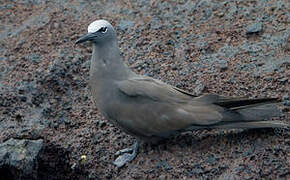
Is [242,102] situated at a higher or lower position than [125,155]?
higher

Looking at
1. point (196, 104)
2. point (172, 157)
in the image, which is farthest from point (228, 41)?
point (172, 157)

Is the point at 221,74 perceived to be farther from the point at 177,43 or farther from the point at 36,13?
the point at 36,13

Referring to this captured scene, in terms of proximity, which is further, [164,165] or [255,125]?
[164,165]

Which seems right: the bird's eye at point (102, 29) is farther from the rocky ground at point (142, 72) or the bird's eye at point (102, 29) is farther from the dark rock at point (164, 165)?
the dark rock at point (164, 165)

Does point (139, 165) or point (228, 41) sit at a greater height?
point (228, 41)

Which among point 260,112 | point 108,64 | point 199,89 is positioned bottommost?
point 199,89

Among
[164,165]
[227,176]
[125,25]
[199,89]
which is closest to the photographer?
[227,176]

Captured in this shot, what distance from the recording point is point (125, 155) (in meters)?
4.44

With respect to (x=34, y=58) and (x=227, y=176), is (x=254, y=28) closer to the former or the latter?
(x=227, y=176)

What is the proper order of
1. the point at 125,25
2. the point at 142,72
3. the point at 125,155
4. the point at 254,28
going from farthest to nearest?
the point at 125,25 < the point at 254,28 < the point at 142,72 < the point at 125,155

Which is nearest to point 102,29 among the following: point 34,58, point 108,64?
point 108,64

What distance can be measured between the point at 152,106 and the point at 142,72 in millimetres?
1051

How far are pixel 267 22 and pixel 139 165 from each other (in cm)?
235

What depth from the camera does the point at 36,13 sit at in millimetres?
6215
